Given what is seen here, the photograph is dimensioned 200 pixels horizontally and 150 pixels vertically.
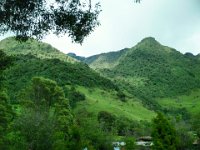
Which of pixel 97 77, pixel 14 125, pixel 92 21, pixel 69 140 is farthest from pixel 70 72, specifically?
pixel 92 21

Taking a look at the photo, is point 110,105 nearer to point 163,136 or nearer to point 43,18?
point 163,136

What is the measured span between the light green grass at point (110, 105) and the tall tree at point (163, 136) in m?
73.7

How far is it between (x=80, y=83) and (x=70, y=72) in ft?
19.0

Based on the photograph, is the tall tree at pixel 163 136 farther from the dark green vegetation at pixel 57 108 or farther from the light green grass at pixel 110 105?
the light green grass at pixel 110 105

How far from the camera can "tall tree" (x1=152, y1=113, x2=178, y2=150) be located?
78375 mm

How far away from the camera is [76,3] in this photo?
1639cm

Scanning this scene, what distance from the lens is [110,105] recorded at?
173m

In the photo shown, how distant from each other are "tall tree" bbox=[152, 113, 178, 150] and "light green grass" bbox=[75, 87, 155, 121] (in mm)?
73703

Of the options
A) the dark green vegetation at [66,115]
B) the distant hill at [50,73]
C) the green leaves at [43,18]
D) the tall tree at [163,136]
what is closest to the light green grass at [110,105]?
the dark green vegetation at [66,115]

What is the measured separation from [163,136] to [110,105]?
94005 mm

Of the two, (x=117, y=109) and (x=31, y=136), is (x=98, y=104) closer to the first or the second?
(x=117, y=109)

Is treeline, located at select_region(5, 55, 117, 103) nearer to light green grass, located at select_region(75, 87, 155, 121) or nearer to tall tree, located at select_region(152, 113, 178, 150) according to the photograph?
light green grass, located at select_region(75, 87, 155, 121)

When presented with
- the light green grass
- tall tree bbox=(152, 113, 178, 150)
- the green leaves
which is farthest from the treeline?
the green leaves

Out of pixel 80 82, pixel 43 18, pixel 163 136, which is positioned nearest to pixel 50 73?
pixel 80 82
